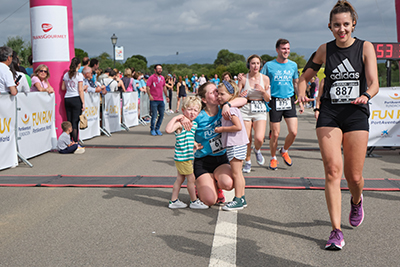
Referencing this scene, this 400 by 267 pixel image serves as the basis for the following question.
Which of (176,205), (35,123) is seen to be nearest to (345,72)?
(176,205)

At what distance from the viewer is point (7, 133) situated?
8.35 meters

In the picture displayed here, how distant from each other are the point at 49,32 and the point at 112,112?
449 cm

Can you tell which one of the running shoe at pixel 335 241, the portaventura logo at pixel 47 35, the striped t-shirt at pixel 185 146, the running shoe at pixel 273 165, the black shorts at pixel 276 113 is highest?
the portaventura logo at pixel 47 35

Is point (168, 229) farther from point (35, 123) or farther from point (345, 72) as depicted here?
point (35, 123)

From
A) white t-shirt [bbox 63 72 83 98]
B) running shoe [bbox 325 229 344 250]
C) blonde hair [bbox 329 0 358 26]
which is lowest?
running shoe [bbox 325 229 344 250]

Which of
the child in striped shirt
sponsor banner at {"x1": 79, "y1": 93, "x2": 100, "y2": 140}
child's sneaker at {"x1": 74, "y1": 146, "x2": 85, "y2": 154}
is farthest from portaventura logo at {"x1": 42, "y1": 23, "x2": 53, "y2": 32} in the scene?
the child in striped shirt

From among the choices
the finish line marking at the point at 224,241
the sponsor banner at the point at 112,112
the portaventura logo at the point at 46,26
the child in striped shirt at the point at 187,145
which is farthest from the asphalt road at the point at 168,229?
the sponsor banner at the point at 112,112

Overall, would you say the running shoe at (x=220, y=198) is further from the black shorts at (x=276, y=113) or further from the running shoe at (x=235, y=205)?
the black shorts at (x=276, y=113)

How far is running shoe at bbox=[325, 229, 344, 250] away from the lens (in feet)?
12.9

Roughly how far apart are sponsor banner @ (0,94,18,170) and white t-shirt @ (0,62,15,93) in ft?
0.62

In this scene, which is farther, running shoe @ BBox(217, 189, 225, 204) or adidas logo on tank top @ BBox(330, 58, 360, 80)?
running shoe @ BBox(217, 189, 225, 204)

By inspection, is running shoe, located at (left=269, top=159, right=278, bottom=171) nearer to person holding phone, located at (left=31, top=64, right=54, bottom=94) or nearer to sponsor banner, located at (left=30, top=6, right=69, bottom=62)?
person holding phone, located at (left=31, top=64, right=54, bottom=94)

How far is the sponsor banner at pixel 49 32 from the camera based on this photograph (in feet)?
34.6

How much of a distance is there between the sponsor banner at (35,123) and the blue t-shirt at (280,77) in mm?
4791
